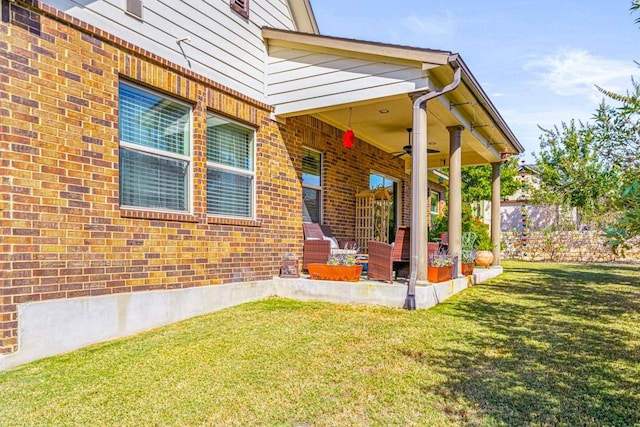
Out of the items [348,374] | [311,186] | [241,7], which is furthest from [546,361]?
[241,7]

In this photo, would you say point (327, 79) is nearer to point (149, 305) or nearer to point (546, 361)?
point (149, 305)

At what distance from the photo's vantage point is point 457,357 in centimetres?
351

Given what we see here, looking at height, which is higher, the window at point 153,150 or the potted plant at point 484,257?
the window at point 153,150

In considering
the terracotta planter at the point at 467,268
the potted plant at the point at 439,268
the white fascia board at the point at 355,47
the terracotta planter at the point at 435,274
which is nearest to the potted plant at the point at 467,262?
the terracotta planter at the point at 467,268

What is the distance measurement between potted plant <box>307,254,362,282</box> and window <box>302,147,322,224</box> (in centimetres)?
147

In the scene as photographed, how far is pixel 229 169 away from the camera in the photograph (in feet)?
19.4

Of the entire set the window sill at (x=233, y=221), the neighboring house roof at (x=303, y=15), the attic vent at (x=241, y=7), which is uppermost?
the neighboring house roof at (x=303, y=15)

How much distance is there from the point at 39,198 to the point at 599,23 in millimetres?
7784

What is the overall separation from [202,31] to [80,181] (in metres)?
2.67

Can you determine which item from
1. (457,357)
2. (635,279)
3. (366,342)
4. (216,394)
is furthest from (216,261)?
(635,279)

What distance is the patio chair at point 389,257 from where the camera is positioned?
591cm

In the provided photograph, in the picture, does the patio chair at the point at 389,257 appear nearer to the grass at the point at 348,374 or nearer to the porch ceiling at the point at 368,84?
the grass at the point at 348,374

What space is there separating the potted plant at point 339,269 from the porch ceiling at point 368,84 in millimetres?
2232

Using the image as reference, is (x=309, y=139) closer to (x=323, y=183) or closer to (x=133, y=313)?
(x=323, y=183)
